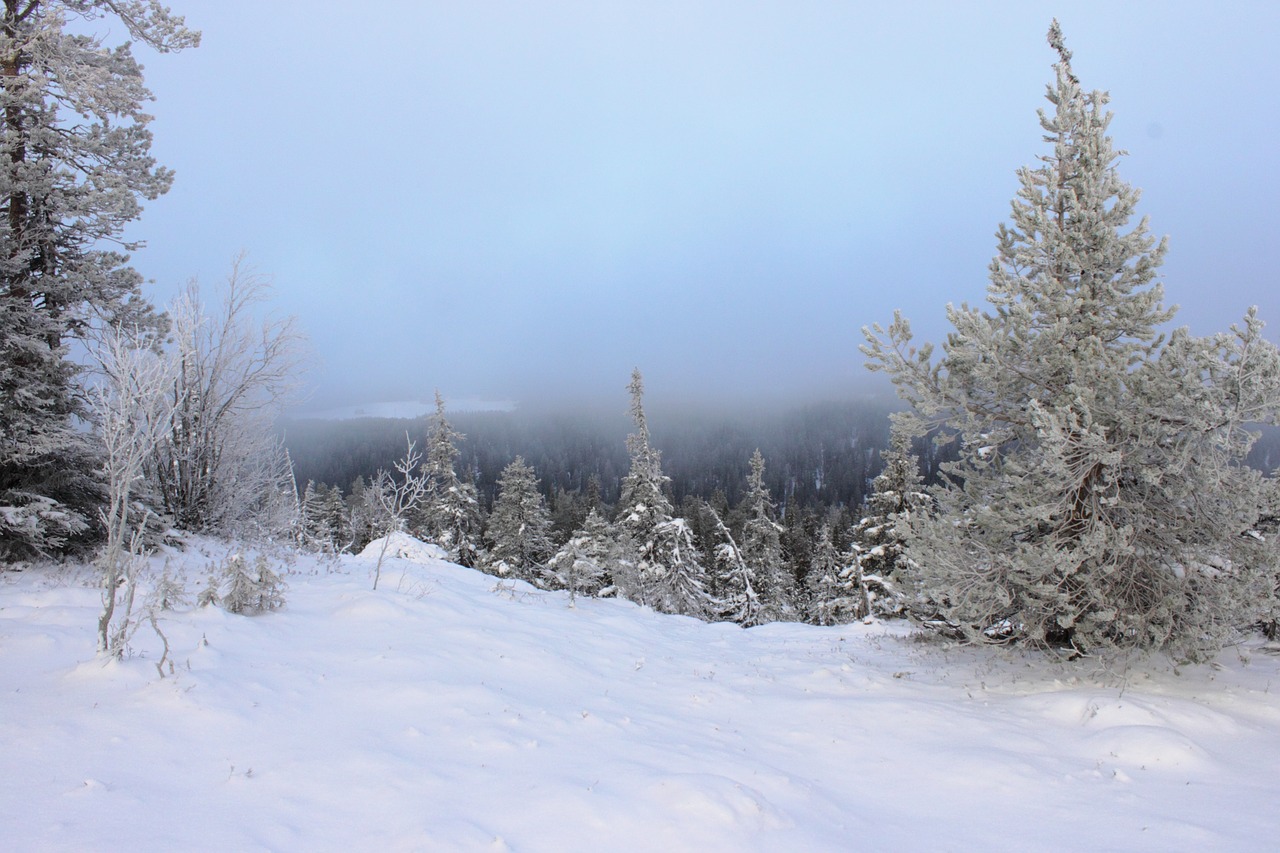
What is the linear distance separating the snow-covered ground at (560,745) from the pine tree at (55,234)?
1.52 meters

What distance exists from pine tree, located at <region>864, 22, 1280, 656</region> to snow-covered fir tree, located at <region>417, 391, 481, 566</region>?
85.8 ft

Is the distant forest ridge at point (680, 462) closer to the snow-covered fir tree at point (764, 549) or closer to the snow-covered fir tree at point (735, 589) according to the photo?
the snow-covered fir tree at point (764, 549)

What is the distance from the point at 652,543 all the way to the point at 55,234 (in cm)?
2072

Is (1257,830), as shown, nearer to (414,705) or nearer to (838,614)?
(414,705)

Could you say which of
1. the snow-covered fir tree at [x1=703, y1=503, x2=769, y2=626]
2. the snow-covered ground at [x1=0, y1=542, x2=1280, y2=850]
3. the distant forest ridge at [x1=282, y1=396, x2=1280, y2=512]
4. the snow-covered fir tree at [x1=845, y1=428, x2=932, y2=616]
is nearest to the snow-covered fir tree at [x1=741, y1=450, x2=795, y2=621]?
the snow-covered fir tree at [x1=703, y1=503, x2=769, y2=626]

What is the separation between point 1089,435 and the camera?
645cm

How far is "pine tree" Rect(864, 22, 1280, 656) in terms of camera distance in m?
6.54

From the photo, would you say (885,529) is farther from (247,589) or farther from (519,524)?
(247,589)

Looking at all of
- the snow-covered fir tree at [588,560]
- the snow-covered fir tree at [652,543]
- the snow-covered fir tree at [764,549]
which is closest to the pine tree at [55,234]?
the snow-covered fir tree at [588,560]

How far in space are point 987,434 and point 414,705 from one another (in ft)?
25.2

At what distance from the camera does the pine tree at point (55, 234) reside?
865cm

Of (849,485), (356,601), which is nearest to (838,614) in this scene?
(356,601)

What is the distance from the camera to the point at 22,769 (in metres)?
3.66

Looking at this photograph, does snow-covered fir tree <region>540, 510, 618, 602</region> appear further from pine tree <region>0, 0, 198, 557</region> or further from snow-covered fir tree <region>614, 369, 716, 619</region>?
pine tree <region>0, 0, 198, 557</region>
